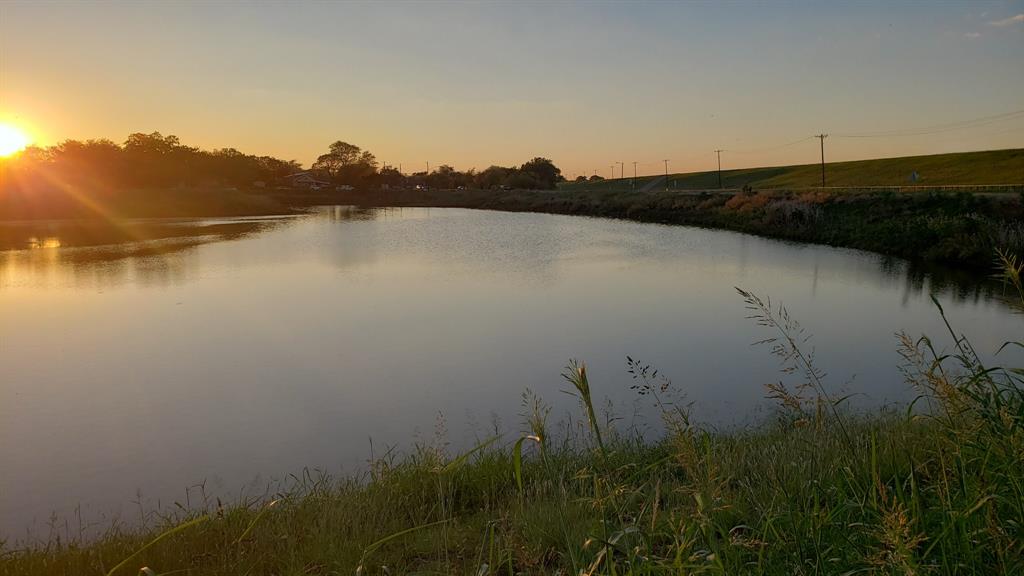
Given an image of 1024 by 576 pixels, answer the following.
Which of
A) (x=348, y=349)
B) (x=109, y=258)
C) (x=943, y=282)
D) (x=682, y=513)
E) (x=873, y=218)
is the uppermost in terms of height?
(x=873, y=218)

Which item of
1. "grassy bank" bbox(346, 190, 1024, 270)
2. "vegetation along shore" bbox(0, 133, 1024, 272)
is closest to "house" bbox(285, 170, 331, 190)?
"vegetation along shore" bbox(0, 133, 1024, 272)

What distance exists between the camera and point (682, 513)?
6.38 feet

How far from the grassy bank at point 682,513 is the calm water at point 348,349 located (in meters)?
1.43

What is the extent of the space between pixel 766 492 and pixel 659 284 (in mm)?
12939

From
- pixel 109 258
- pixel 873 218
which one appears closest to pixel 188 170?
pixel 109 258

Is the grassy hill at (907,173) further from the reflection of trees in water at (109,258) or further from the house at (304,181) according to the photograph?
the house at (304,181)

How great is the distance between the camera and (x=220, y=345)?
34.0ft

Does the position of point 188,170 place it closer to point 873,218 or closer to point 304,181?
point 304,181

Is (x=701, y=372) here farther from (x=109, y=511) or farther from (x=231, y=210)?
(x=231, y=210)

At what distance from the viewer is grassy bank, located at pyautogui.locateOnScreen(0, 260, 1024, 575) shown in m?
1.86

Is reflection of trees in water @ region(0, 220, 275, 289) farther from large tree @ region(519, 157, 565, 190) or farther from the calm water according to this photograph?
large tree @ region(519, 157, 565, 190)

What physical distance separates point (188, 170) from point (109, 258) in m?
58.7

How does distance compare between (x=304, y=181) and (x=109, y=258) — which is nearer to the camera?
(x=109, y=258)

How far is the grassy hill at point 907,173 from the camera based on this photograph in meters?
53.8
